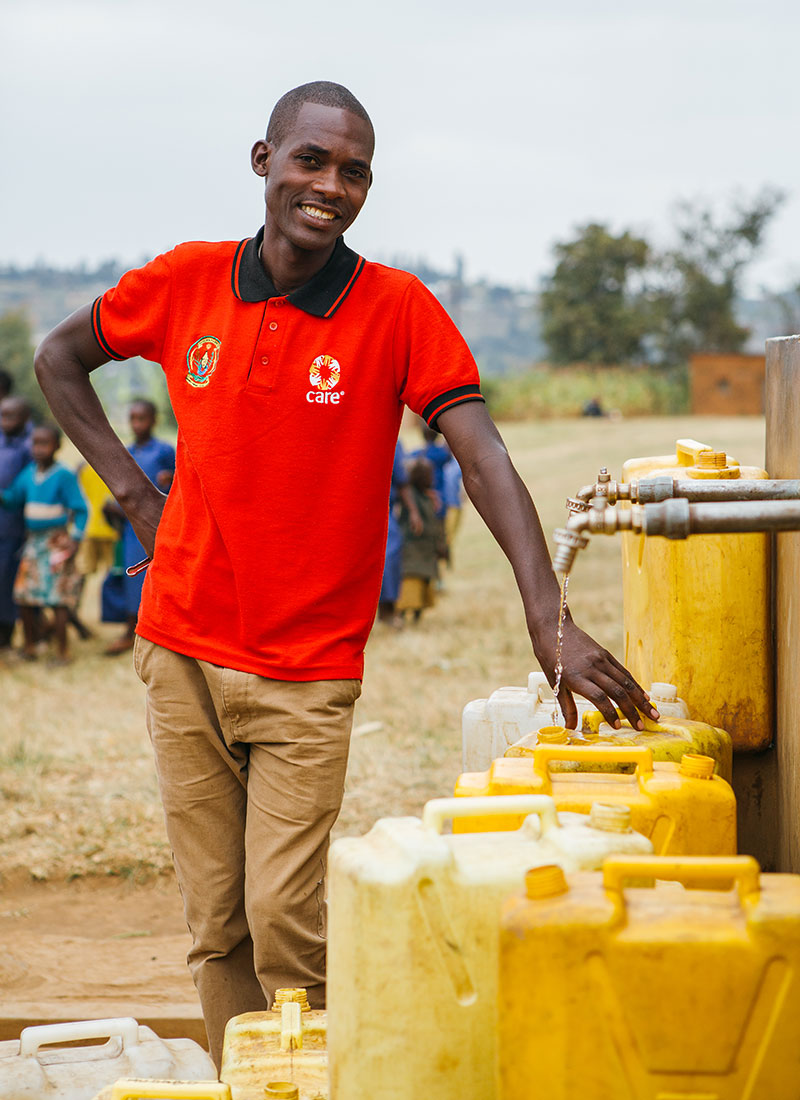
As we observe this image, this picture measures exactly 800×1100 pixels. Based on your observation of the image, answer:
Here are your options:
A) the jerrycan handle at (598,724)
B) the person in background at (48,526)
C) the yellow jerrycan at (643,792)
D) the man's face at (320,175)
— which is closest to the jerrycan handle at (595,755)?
the yellow jerrycan at (643,792)

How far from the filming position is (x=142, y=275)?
2490mm

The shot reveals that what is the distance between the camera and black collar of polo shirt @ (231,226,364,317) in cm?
237

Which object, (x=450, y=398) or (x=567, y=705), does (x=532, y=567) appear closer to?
(x=567, y=705)

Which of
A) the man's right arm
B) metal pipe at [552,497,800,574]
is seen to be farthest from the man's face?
metal pipe at [552,497,800,574]

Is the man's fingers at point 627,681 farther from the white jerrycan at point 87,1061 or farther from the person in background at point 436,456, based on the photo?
the person in background at point 436,456

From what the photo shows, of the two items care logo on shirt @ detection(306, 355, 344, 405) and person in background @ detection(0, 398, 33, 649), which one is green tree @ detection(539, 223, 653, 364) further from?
care logo on shirt @ detection(306, 355, 344, 405)

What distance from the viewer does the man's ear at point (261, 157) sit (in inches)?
97.3

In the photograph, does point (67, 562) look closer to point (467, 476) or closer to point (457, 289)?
point (467, 476)

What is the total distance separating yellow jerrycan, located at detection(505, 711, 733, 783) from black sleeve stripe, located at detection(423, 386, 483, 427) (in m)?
0.61

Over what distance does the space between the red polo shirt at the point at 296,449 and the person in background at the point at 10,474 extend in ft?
21.1

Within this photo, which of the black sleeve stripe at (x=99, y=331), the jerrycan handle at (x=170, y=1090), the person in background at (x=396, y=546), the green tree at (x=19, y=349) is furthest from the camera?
the green tree at (x=19, y=349)

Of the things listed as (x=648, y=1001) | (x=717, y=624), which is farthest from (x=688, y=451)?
(x=648, y=1001)

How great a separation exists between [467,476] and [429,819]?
88 cm

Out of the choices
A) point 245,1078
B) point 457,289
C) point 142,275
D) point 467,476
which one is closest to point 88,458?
point 142,275
